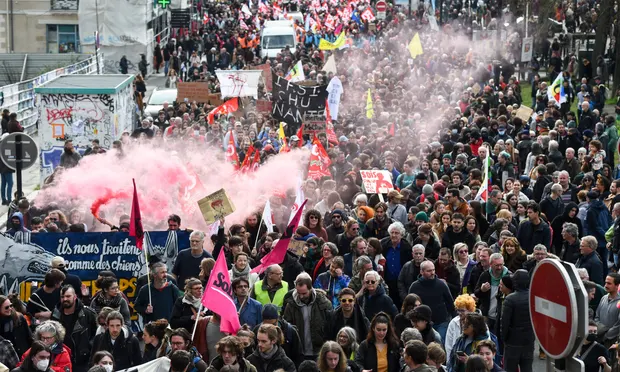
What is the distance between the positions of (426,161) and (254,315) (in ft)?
27.1

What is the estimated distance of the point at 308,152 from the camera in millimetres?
20797

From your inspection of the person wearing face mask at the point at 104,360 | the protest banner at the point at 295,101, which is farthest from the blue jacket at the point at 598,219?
the protest banner at the point at 295,101

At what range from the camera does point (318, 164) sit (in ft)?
62.0

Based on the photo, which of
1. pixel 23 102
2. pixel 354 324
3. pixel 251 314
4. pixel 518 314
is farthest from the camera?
pixel 23 102

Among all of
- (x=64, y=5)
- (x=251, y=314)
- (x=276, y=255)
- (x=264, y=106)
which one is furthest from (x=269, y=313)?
(x=64, y=5)

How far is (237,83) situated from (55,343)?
66.4 ft

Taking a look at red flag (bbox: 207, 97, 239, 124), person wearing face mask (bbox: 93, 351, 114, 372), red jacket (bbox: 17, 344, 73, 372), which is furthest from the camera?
red flag (bbox: 207, 97, 239, 124)

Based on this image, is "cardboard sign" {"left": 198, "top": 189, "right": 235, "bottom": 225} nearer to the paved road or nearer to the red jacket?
the red jacket

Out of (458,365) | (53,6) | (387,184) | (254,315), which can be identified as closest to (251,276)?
(254,315)

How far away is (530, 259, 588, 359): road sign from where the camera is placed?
5.97 metres

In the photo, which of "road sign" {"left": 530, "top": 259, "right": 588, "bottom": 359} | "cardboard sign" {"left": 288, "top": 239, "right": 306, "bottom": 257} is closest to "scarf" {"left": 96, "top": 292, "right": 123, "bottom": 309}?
"cardboard sign" {"left": 288, "top": 239, "right": 306, "bottom": 257}

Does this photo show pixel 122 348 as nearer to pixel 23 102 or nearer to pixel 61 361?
pixel 61 361

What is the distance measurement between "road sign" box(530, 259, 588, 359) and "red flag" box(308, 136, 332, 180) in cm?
1214

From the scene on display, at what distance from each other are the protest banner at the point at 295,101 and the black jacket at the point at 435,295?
513 inches
